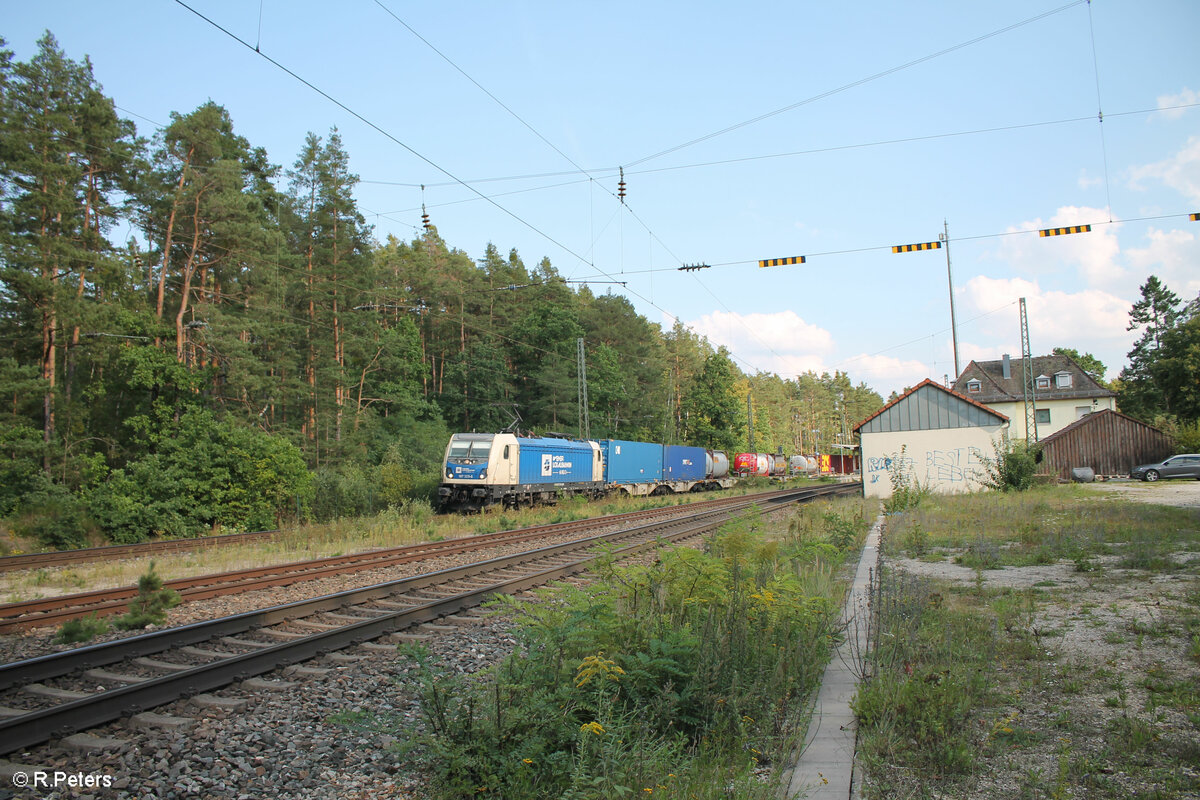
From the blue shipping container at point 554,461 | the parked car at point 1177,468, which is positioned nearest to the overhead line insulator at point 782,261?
the blue shipping container at point 554,461

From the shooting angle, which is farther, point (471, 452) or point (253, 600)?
point (471, 452)

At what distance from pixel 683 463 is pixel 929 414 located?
1654 cm

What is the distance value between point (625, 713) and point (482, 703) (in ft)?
3.04

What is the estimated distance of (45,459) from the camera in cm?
2503

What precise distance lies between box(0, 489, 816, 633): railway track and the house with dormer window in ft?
170

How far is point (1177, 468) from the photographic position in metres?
36.5

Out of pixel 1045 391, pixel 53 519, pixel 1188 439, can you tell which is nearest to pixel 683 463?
pixel 1188 439

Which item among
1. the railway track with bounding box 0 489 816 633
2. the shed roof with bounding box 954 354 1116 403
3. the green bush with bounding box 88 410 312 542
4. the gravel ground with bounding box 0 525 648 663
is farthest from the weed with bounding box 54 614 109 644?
the shed roof with bounding box 954 354 1116 403

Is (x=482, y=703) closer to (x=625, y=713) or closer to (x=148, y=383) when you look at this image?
(x=625, y=713)

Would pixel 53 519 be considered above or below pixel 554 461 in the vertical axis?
below

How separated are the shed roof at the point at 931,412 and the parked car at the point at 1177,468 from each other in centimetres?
1405

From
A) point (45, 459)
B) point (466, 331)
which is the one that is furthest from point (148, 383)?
point (466, 331)

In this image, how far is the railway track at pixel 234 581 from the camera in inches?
335

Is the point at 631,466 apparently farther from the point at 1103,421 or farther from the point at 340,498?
the point at 1103,421
